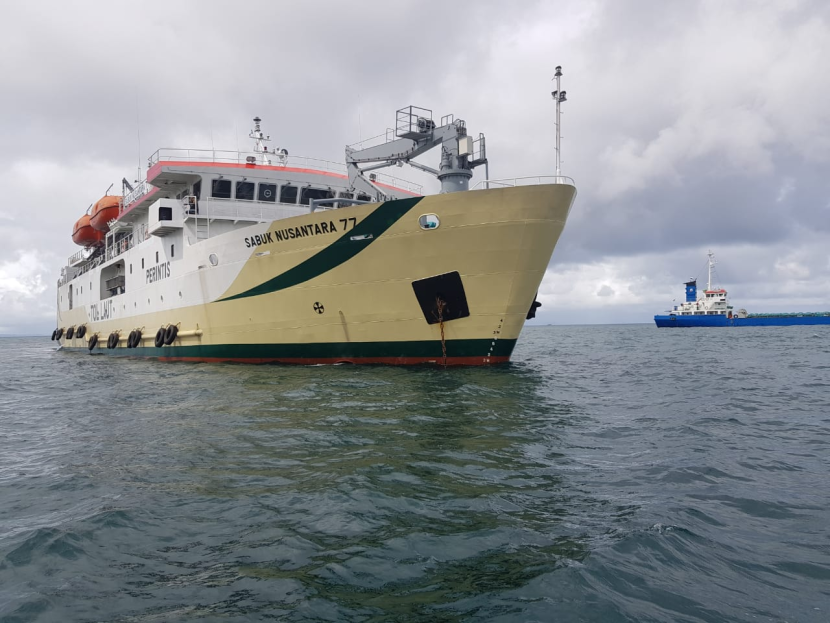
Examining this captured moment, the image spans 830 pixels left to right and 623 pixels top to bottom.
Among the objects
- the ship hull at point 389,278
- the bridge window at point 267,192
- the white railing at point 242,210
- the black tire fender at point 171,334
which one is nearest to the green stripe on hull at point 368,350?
the ship hull at point 389,278

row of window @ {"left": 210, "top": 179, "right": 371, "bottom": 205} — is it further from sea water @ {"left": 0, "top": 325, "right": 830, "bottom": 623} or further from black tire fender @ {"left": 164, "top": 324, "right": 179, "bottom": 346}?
sea water @ {"left": 0, "top": 325, "right": 830, "bottom": 623}

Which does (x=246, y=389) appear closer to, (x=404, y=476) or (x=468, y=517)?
(x=404, y=476)

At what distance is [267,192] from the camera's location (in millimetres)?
18344

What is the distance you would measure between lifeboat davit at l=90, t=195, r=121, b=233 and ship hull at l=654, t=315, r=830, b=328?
216ft

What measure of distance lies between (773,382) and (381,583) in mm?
13484

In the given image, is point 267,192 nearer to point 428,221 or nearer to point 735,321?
point 428,221

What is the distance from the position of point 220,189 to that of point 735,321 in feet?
228

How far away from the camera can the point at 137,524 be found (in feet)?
13.3

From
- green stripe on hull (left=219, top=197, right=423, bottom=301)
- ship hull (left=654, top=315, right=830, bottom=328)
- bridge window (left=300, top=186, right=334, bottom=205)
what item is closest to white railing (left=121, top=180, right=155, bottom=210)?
bridge window (left=300, top=186, right=334, bottom=205)

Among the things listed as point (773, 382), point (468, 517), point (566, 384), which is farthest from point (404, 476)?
point (773, 382)

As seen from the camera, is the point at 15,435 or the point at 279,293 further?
the point at 279,293

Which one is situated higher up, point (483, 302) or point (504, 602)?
point (483, 302)

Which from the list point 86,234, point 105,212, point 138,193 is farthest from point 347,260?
point 86,234

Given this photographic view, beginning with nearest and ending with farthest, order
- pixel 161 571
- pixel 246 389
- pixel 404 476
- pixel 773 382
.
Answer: pixel 161 571
pixel 404 476
pixel 246 389
pixel 773 382
